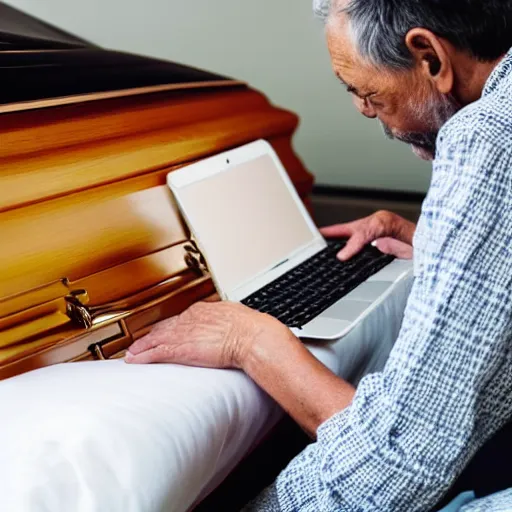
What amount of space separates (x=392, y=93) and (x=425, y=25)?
124 millimetres

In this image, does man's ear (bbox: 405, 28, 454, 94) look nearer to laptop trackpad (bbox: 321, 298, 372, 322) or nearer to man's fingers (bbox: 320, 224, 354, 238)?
laptop trackpad (bbox: 321, 298, 372, 322)

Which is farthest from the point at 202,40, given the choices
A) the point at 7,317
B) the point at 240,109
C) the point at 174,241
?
the point at 7,317

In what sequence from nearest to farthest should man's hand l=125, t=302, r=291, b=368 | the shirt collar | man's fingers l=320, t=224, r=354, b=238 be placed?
the shirt collar, man's hand l=125, t=302, r=291, b=368, man's fingers l=320, t=224, r=354, b=238

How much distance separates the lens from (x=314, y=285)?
1202 mm

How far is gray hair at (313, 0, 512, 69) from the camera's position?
0.85 meters

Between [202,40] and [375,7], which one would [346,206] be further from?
[375,7]

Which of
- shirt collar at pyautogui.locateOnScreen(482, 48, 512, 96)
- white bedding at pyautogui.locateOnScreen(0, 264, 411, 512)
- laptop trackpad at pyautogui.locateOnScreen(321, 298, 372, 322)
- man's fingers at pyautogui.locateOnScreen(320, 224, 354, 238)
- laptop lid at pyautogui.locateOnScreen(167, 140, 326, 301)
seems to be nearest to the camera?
white bedding at pyautogui.locateOnScreen(0, 264, 411, 512)

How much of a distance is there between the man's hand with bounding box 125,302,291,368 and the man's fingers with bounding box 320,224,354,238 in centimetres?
53

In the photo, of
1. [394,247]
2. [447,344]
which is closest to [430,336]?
[447,344]

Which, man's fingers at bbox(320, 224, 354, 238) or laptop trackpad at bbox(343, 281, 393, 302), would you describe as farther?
man's fingers at bbox(320, 224, 354, 238)

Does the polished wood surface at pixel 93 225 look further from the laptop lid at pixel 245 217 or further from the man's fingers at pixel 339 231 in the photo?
the man's fingers at pixel 339 231

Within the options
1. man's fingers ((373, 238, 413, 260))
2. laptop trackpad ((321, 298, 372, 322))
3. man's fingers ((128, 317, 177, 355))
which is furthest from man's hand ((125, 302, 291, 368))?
man's fingers ((373, 238, 413, 260))

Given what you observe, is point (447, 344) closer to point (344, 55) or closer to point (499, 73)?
point (499, 73)

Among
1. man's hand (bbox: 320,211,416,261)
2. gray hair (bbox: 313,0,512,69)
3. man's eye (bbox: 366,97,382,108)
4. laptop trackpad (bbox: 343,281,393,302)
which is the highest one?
gray hair (bbox: 313,0,512,69)
